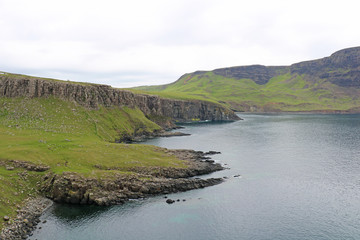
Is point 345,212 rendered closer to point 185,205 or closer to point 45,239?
point 185,205

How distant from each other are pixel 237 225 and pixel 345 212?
29.3 m

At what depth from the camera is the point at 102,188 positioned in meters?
74.4

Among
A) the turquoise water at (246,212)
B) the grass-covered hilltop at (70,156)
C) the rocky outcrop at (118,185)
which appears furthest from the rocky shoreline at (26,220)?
the rocky outcrop at (118,185)

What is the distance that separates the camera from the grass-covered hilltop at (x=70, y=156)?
236 feet

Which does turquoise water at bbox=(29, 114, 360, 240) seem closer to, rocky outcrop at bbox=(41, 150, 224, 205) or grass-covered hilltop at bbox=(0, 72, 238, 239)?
rocky outcrop at bbox=(41, 150, 224, 205)

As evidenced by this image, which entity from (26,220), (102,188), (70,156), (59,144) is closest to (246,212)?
(102,188)

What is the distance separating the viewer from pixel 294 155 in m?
126

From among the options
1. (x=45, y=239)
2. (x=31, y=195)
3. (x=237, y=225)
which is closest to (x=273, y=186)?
(x=237, y=225)

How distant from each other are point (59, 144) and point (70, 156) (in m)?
14.3

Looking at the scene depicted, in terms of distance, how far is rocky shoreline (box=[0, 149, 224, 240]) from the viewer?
211 feet

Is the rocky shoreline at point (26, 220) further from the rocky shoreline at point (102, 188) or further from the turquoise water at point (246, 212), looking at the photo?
the turquoise water at point (246, 212)

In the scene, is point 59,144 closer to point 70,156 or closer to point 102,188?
point 70,156

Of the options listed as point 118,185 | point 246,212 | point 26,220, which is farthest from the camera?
point 118,185

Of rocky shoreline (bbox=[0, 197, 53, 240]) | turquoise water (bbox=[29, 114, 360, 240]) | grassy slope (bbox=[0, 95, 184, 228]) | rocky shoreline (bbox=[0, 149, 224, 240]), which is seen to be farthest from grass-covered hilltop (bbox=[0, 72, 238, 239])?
turquoise water (bbox=[29, 114, 360, 240])
